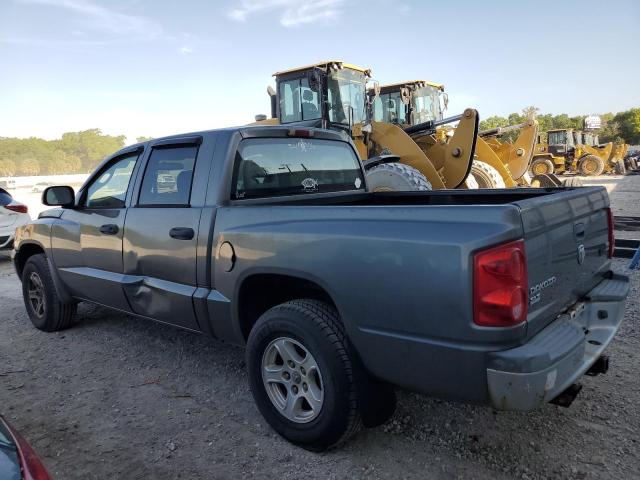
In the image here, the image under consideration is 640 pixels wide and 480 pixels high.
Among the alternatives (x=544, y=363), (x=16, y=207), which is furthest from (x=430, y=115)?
(x=544, y=363)

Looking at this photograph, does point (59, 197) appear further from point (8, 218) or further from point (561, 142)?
point (561, 142)

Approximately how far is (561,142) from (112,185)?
90.4ft

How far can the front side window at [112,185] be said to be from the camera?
409 centimetres

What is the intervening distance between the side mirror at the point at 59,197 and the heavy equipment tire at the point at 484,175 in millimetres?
7647

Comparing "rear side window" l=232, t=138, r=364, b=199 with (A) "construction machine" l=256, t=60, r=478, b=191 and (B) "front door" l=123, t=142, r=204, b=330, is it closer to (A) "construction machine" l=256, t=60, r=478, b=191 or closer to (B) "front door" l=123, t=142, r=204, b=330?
(B) "front door" l=123, t=142, r=204, b=330

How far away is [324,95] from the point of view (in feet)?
31.0

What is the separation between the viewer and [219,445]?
9.57 ft

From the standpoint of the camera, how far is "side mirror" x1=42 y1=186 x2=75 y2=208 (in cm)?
444

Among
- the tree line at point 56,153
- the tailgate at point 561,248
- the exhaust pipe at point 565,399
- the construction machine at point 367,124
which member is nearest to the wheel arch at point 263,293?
the tailgate at point 561,248

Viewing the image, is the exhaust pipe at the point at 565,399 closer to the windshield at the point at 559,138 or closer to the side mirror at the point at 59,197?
the side mirror at the point at 59,197

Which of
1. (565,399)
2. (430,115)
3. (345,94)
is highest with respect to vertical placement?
(345,94)

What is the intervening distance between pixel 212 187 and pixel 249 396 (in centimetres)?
151

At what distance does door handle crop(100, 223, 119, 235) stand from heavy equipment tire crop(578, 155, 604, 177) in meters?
27.3

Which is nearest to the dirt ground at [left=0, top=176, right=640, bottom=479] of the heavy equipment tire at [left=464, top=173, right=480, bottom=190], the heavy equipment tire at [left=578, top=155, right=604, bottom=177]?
the heavy equipment tire at [left=464, top=173, right=480, bottom=190]
